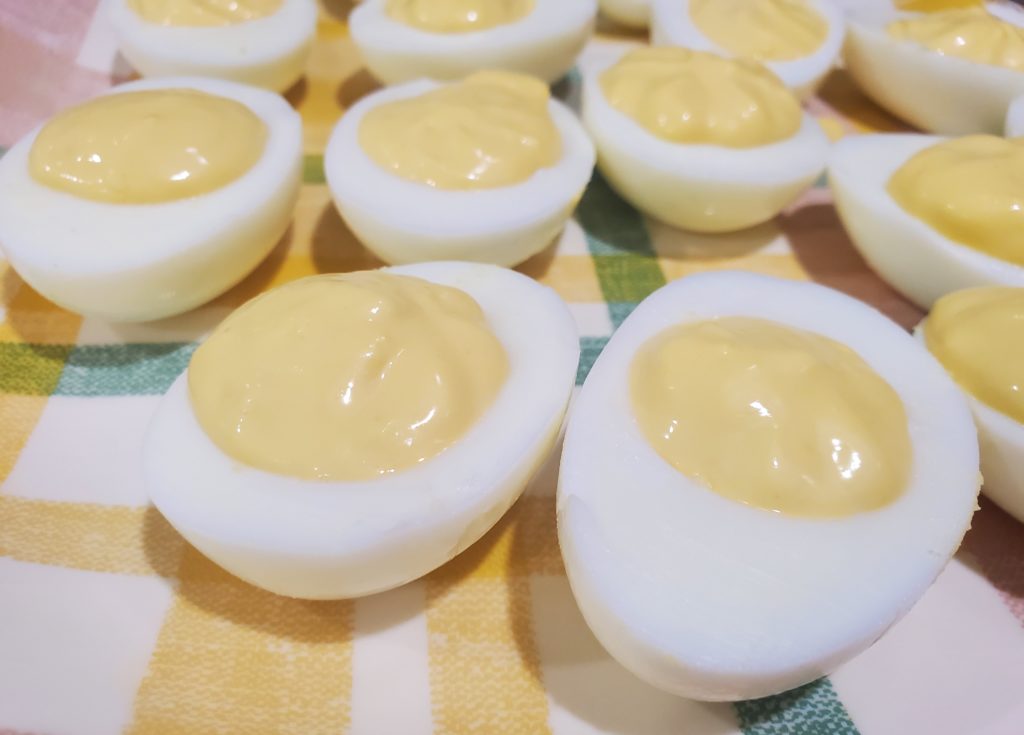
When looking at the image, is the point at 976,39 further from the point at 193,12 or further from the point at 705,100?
Answer: the point at 193,12

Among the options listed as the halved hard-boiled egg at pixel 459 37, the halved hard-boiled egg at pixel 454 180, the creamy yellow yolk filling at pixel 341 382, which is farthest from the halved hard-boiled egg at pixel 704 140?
the creamy yellow yolk filling at pixel 341 382

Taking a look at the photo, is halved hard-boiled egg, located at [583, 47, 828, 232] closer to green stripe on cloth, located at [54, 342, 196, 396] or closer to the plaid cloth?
the plaid cloth

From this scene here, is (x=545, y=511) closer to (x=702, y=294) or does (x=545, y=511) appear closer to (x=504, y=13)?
(x=702, y=294)

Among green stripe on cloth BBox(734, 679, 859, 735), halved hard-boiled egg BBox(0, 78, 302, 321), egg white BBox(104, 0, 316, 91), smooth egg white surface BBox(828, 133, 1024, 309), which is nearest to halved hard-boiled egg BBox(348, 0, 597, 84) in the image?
egg white BBox(104, 0, 316, 91)

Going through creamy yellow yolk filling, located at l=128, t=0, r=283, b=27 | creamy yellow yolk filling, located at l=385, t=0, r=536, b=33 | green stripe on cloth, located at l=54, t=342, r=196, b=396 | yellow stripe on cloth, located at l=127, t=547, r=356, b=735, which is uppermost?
creamy yellow yolk filling, located at l=385, t=0, r=536, b=33

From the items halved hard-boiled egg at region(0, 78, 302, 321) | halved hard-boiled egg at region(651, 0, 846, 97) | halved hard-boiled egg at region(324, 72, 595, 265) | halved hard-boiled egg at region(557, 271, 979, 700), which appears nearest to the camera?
halved hard-boiled egg at region(557, 271, 979, 700)
